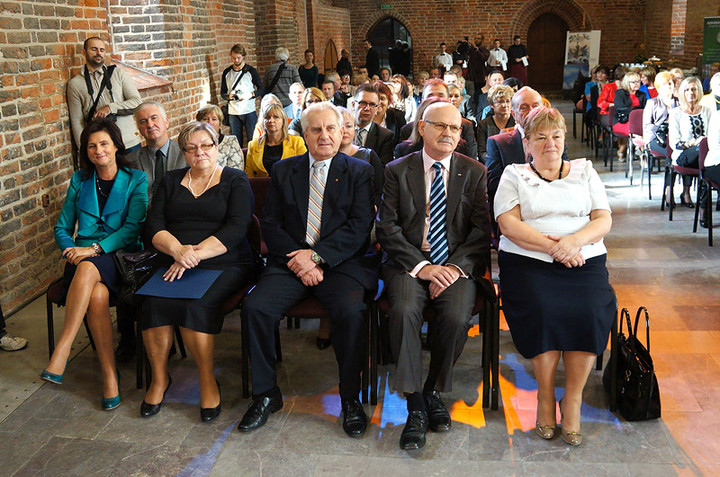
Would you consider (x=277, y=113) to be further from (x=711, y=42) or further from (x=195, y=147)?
(x=711, y=42)

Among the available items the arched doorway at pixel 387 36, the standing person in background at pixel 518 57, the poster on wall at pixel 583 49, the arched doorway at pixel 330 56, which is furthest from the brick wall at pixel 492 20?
the arched doorway at pixel 330 56

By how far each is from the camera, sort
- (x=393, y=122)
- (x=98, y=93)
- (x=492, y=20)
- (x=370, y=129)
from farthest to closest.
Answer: (x=492, y=20) → (x=393, y=122) → (x=98, y=93) → (x=370, y=129)

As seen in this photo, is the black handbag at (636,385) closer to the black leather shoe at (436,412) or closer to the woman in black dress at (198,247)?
the black leather shoe at (436,412)

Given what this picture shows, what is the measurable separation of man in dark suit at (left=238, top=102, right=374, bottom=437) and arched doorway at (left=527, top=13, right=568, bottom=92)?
60.3ft

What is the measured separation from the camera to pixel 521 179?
3.46m

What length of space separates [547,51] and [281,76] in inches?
501

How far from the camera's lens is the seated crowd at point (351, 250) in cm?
329

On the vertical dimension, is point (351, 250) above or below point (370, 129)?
below

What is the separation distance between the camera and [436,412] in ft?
10.9

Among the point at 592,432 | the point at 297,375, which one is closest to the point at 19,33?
the point at 297,375

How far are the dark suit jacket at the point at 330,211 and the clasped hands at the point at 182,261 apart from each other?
38 centimetres

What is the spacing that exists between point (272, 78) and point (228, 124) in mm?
1022

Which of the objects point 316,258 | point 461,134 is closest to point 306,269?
point 316,258

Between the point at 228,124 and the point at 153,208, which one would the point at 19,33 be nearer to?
the point at 153,208
